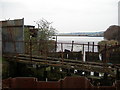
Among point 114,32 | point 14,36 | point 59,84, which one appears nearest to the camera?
point 59,84

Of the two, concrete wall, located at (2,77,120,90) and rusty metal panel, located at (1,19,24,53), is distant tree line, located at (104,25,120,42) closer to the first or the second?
concrete wall, located at (2,77,120,90)

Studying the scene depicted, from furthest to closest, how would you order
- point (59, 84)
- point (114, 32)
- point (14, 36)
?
point (14, 36) → point (114, 32) → point (59, 84)

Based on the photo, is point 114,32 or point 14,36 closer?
point 114,32

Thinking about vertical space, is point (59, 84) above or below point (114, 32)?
below

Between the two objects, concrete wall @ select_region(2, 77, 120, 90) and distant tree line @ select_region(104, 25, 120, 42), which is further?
distant tree line @ select_region(104, 25, 120, 42)

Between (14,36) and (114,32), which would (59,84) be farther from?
(14,36)

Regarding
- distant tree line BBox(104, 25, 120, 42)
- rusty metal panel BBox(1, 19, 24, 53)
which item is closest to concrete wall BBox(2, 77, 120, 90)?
distant tree line BBox(104, 25, 120, 42)

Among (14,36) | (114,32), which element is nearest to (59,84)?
(114,32)

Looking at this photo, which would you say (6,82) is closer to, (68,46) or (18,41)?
(18,41)

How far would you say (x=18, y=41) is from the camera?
293 centimetres

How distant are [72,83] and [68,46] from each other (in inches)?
118

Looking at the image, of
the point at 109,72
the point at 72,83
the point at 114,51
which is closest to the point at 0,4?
the point at 72,83

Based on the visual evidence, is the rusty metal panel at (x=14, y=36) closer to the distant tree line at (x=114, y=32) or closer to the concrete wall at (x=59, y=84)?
the distant tree line at (x=114, y=32)

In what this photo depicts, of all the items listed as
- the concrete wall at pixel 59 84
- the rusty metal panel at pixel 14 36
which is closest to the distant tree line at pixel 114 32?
the concrete wall at pixel 59 84
